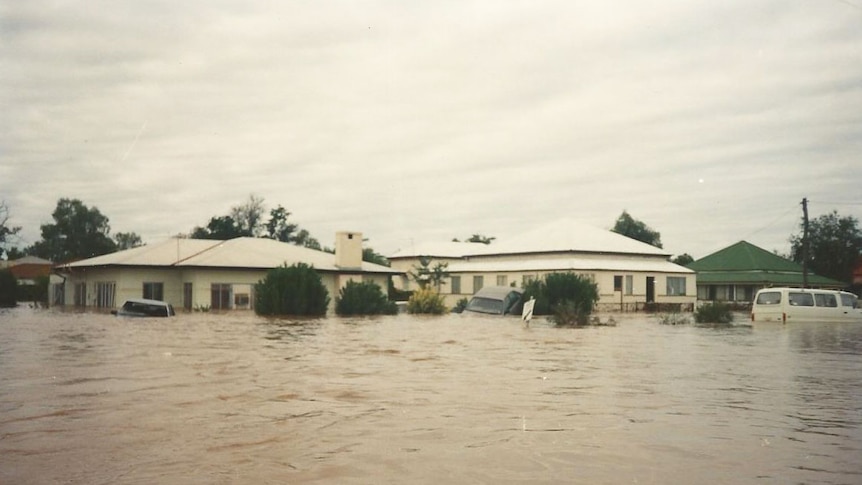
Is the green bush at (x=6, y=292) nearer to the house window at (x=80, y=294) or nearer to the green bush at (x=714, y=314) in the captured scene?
the house window at (x=80, y=294)

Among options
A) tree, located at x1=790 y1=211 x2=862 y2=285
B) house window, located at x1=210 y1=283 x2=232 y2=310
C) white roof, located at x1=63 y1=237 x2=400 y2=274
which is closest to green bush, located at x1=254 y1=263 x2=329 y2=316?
white roof, located at x1=63 y1=237 x2=400 y2=274

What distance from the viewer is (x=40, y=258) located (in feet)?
398

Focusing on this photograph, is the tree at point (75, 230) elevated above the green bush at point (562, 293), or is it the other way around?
the tree at point (75, 230)

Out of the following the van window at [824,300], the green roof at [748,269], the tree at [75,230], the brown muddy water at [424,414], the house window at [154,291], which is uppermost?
the tree at [75,230]

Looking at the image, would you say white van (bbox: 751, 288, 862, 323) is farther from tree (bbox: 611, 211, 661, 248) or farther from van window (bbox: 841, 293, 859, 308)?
tree (bbox: 611, 211, 661, 248)

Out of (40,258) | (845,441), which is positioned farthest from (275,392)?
(40,258)

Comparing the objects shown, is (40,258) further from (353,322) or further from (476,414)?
(476,414)

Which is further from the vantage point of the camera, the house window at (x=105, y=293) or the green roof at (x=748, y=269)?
the green roof at (x=748, y=269)

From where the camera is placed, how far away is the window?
59094 millimetres

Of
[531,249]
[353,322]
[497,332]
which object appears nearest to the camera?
[497,332]

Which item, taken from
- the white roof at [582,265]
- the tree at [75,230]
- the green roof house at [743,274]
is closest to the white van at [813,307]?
the white roof at [582,265]

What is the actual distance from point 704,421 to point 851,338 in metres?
18.5

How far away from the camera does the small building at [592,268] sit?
5534 centimetres

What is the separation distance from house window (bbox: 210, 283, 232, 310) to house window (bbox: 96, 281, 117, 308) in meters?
5.57
